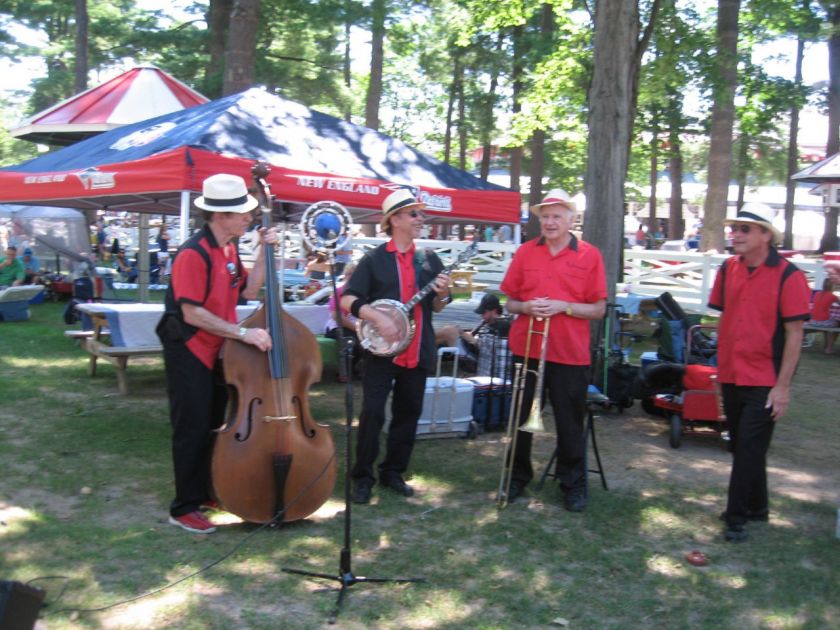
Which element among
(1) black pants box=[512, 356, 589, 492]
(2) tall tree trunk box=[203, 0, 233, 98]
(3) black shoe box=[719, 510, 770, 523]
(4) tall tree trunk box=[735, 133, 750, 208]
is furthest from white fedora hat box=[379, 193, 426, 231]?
(4) tall tree trunk box=[735, 133, 750, 208]

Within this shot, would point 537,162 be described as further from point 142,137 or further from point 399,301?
point 399,301

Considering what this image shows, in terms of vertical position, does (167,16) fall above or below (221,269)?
above

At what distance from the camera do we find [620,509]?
5.32 metres

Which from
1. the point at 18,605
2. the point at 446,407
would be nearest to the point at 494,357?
the point at 446,407

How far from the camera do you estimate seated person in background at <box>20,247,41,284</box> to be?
53.5 feet

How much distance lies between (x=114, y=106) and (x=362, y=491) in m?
13.6

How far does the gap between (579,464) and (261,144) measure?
4.51 metres

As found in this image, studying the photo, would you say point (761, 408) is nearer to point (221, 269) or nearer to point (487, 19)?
point (221, 269)

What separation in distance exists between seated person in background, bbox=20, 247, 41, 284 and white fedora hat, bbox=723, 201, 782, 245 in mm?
14042

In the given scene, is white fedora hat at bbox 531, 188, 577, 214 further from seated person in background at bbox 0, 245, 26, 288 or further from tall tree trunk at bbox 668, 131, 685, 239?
tall tree trunk at bbox 668, 131, 685, 239

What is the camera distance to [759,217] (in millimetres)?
4836

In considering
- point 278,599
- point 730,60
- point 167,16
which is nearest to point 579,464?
point 278,599

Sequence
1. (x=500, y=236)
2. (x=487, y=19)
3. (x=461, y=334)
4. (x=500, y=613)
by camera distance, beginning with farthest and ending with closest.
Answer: (x=500, y=236), (x=487, y=19), (x=461, y=334), (x=500, y=613)

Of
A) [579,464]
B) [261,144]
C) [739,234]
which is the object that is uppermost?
[261,144]
